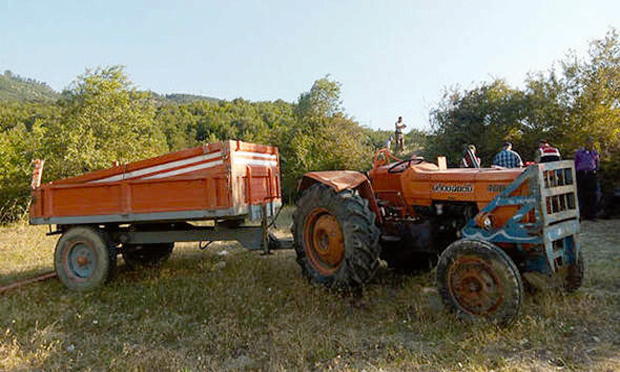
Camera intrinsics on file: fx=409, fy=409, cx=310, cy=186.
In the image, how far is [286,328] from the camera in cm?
382

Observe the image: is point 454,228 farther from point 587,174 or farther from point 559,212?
point 587,174

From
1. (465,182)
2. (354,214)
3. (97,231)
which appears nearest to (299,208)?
(354,214)

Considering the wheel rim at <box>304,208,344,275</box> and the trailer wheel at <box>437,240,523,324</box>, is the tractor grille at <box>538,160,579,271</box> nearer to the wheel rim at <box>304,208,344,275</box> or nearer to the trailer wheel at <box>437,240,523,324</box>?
the trailer wheel at <box>437,240,523,324</box>

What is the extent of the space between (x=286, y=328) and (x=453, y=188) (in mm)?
2262

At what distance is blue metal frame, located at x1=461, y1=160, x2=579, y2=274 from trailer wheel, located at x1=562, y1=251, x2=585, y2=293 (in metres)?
0.13

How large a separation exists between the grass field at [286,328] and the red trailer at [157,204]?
0.53m

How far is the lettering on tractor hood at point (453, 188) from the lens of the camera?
4.27 metres

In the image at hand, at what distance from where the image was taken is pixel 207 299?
4.76 meters

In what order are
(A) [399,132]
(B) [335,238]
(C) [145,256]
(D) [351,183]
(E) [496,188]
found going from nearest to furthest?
(E) [496,188], (B) [335,238], (D) [351,183], (C) [145,256], (A) [399,132]

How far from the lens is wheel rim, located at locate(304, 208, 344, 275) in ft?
15.0

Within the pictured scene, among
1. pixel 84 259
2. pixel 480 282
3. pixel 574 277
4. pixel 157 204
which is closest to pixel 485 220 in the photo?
pixel 480 282

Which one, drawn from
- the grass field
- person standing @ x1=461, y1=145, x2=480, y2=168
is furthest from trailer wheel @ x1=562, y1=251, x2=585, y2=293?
person standing @ x1=461, y1=145, x2=480, y2=168

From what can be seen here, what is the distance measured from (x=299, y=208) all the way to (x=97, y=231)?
9.67 feet

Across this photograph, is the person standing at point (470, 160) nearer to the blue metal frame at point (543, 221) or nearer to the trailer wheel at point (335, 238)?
the blue metal frame at point (543, 221)
